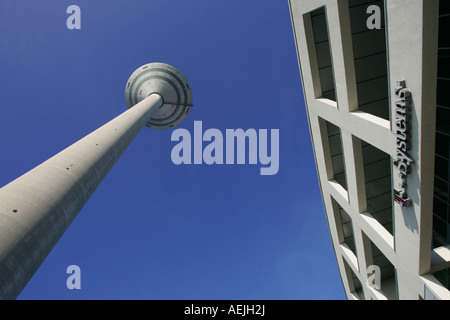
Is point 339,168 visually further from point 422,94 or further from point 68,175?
point 68,175

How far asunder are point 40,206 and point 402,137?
12142mm

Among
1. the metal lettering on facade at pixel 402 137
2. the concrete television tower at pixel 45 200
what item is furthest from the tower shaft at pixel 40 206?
the metal lettering on facade at pixel 402 137

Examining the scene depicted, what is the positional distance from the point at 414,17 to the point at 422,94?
236 centimetres

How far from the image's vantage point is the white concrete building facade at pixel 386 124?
8.55m

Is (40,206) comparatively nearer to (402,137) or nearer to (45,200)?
(45,200)

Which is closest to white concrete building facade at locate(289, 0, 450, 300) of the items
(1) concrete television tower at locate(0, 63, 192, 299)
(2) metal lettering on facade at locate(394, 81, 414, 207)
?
(2) metal lettering on facade at locate(394, 81, 414, 207)

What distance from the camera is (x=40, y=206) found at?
7336mm

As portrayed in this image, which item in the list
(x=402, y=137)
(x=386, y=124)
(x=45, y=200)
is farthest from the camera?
(x=386, y=124)

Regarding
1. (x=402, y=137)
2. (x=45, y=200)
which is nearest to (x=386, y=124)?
(x=402, y=137)

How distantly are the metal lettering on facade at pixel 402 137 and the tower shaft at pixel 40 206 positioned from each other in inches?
469

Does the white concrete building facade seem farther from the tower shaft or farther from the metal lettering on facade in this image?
the tower shaft
